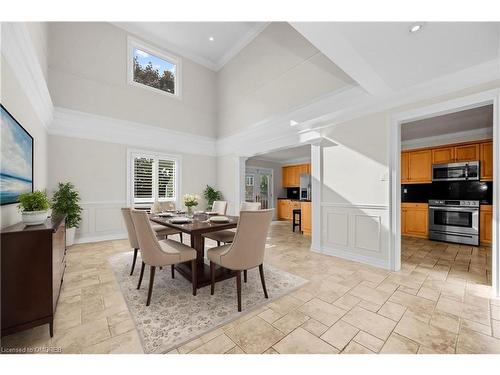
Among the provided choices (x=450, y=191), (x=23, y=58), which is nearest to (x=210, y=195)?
(x=23, y=58)

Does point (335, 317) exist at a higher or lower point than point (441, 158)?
lower

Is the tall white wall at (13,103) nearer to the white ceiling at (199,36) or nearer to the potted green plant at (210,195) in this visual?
the white ceiling at (199,36)

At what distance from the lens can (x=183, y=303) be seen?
201cm

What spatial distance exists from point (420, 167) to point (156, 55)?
7.36 metres

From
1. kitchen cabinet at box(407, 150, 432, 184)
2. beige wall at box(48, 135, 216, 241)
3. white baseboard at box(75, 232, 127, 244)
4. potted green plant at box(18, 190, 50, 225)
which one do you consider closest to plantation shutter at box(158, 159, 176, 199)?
beige wall at box(48, 135, 216, 241)

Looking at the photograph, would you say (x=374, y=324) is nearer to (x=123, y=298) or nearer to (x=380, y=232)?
(x=380, y=232)

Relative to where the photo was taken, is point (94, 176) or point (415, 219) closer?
point (94, 176)

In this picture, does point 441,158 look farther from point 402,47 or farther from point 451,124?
point 402,47

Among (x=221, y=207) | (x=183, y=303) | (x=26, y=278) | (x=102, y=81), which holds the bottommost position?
(x=183, y=303)

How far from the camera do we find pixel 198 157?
6.16m

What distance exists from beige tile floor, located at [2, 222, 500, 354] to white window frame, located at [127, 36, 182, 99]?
4366mm

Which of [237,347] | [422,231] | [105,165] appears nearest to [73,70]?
[105,165]

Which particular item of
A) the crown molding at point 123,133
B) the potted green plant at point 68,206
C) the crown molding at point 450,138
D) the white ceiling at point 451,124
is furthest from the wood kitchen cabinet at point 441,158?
the potted green plant at point 68,206

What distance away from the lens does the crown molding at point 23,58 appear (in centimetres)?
169
